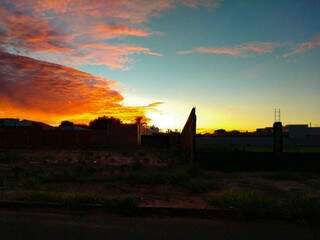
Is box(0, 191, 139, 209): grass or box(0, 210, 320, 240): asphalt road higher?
box(0, 191, 139, 209): grass

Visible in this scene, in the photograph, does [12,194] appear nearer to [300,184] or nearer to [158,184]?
[158,184]

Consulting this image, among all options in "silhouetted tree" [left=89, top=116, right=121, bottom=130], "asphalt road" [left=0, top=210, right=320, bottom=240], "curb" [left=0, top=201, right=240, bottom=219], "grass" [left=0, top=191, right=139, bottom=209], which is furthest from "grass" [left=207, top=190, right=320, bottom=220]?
"silhouetted tree" [left=89, top=116, right=121, bottom=130]

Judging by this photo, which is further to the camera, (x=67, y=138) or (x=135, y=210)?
(x=67, y=138)

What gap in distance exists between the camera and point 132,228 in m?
6.85

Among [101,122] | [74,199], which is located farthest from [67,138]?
[101,122]

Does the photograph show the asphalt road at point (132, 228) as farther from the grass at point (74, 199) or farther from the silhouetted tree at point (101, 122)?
the silhouetted tree at point (101, 122)

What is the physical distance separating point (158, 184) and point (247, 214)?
457 cm

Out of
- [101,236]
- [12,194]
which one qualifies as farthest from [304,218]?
[12,194]

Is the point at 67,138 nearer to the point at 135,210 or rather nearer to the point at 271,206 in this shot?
the point at 135,210

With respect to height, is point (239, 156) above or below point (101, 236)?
above

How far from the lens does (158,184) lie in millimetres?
12047

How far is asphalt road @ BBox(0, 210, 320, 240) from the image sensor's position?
6.36 meters

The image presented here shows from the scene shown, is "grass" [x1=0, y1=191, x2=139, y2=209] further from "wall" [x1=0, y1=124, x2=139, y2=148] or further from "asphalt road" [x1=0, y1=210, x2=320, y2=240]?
"wall" [x1=0, y1=124, x2=139, y2=148]

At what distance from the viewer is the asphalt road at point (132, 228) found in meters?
6.36
